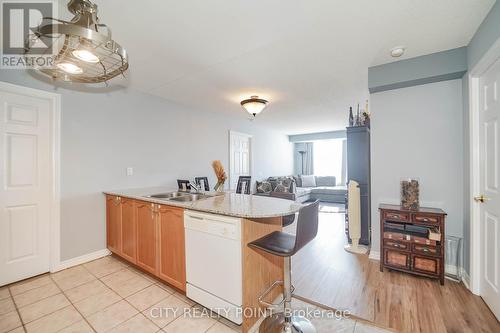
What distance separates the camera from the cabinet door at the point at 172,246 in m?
1.93

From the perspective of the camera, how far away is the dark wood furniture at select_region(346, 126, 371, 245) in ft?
10.3

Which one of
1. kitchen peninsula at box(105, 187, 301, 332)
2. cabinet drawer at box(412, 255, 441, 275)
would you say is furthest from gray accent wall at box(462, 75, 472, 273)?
kitchen peninsula at box(105, 187, 301, 332)

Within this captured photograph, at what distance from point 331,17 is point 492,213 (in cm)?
213

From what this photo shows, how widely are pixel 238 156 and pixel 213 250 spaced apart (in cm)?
386

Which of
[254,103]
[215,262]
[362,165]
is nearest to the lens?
[215,262]

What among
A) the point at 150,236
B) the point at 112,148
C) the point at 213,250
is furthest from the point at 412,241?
the point at 112,148

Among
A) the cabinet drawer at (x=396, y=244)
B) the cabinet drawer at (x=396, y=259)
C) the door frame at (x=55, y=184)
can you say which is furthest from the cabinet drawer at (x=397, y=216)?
the door frame at (x=55, y=184)

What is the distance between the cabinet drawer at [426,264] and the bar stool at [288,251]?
148 cm

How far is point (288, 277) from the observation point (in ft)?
5.09

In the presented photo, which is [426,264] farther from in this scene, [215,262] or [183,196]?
[183,196]

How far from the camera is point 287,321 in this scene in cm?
150

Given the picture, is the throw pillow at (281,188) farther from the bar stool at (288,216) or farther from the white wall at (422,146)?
the bar stool at (288,216)

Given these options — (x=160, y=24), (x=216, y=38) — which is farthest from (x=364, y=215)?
(x=160, y=24)

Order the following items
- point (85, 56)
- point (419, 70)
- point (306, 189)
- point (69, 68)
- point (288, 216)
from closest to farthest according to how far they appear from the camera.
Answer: point (85, 56), point (69, 68), point (288, 216), point (419, 70), point (306, 189)
